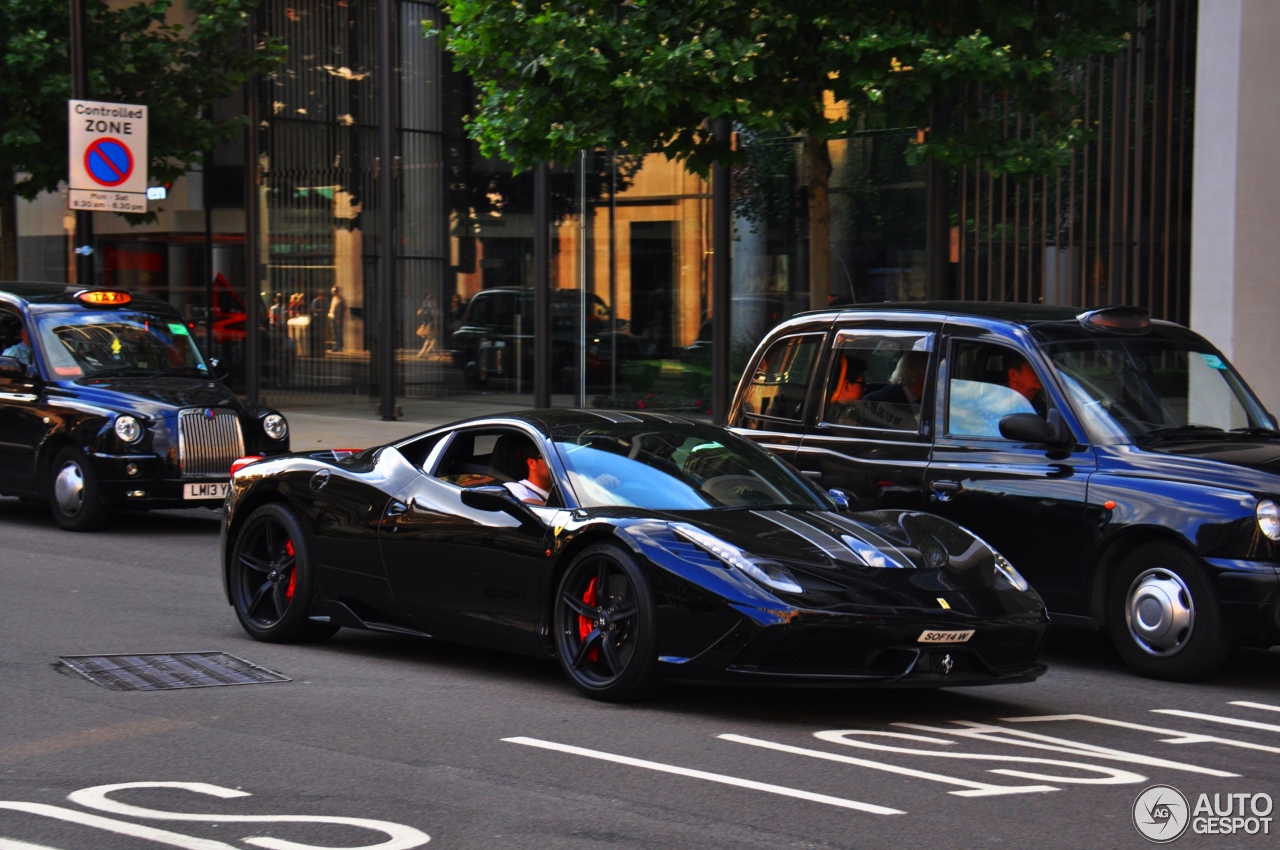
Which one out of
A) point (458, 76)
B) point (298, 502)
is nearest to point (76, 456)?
point (298, 502)

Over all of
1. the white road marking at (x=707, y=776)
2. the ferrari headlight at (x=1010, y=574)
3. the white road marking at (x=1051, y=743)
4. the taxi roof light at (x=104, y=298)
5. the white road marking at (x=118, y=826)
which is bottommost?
the white road marking at (x=1051, y=743)

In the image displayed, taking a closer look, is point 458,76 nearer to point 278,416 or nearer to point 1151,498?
point 278,416

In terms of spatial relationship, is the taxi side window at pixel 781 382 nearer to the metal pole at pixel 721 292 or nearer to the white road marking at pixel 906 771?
the white road marking at pixel 906 771

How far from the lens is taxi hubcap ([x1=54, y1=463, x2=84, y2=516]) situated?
13.6 m

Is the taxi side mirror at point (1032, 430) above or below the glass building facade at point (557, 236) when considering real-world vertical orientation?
below

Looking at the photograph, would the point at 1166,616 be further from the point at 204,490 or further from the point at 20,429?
the point at 20,429

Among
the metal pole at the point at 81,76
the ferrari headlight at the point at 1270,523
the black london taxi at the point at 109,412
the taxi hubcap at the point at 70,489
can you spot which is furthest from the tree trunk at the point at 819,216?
the metal pole at the point at 81,76

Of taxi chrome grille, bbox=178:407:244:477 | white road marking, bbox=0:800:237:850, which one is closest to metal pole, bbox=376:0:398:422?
taxi chrome grille, bbox=178:407:244:477

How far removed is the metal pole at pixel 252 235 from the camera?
1005 inches

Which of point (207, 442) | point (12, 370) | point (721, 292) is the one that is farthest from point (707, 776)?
point (721, 292)

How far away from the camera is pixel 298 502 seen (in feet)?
28.5

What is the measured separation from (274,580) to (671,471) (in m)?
2.48

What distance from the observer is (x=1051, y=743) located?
21.5 ft

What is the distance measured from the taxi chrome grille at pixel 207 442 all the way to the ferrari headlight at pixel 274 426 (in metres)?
0.23
